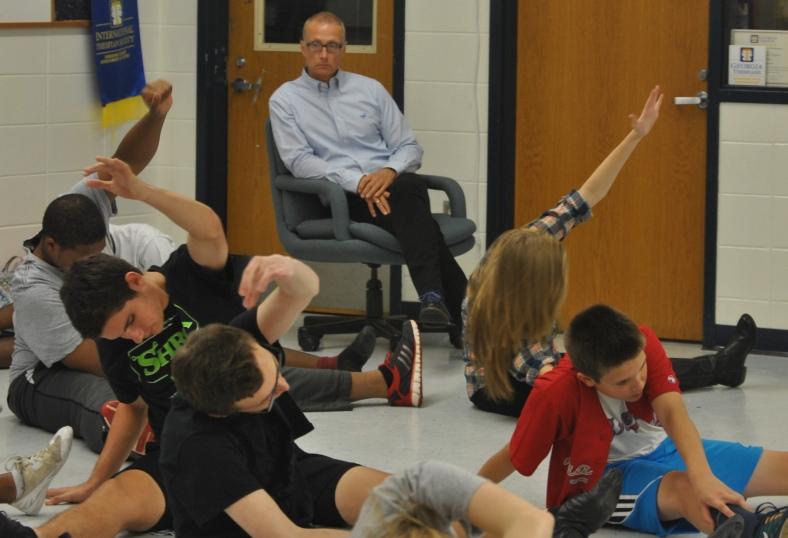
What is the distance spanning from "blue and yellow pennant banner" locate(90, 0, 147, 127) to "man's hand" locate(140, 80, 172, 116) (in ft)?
5.00

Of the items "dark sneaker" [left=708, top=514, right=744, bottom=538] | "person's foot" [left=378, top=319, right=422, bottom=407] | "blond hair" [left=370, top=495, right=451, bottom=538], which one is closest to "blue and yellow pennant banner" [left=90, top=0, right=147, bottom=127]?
"person's foot" [left=378, top=319, right=422, bottom=407]

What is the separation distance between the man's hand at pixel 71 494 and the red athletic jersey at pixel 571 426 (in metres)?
1.16

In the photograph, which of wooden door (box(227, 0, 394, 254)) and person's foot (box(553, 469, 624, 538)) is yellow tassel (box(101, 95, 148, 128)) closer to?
A: wooden door (box(227, 0, 394, 254))

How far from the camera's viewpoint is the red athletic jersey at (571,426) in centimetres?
349

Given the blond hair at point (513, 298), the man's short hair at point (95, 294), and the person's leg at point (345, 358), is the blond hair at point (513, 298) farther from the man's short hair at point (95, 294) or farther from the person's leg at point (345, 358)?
the person's leg at point (345, 358)

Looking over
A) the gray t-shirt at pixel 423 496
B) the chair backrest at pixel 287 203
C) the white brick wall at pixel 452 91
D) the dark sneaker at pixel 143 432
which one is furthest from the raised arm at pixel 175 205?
the white brick wall at pixel 452 91

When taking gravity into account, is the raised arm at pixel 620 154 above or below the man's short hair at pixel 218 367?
above

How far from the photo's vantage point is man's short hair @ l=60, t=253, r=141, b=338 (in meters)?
3.24

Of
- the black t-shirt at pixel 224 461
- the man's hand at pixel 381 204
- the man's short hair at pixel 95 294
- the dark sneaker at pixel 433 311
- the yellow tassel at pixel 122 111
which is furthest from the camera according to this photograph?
the yellow tassel at pixel 122 111

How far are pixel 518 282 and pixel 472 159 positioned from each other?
8.30 ft

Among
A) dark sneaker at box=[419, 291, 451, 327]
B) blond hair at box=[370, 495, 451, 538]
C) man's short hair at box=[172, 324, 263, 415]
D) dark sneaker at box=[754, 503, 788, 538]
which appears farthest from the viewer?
dark sneaker at box=[419, 291, 451, 327]

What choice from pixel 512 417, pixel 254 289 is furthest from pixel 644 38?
pixel 254 289

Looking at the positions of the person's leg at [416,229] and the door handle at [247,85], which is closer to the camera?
the person's leg at [416,229]

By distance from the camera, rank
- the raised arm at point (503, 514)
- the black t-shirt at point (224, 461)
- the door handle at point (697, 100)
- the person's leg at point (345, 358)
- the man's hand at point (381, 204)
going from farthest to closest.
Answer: the door handle at point (697, 100), the man's hand at point (381, 204), the person's leg at point (345, 358), the black t-shirt at point (224, 461), the raised arm at point (503, 514)
